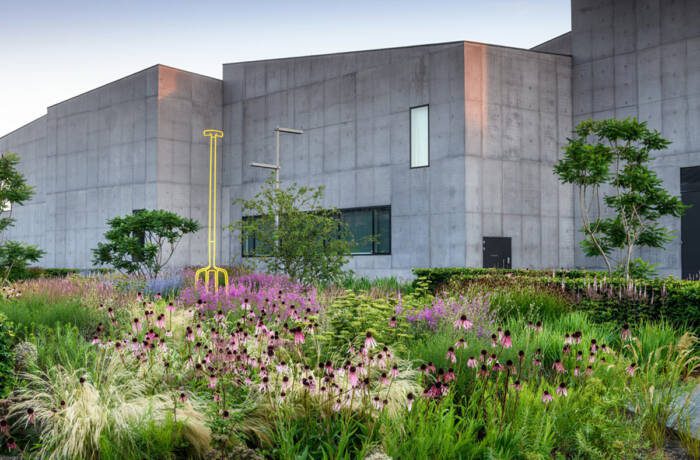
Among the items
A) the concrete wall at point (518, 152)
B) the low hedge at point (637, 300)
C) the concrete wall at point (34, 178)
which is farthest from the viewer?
the concrete wall at point (34, 178)

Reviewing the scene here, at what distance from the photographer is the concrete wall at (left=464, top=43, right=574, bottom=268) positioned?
63.5 feet

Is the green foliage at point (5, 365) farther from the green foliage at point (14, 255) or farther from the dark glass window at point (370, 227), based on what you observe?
the dark glass window at point (370, 227)

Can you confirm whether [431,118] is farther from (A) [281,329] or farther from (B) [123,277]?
(A) [281,329]

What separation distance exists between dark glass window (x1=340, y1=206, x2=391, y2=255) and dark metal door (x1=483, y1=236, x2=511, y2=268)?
3282 millimetres

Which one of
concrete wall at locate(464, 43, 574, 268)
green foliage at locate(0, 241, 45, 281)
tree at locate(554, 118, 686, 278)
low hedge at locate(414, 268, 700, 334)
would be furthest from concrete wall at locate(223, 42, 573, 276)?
green foliage at locate(0, 241, 45, 281)

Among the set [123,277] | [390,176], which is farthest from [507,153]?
[123,277]

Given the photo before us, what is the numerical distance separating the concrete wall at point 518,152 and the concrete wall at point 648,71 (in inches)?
30.3

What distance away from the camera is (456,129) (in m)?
19.5

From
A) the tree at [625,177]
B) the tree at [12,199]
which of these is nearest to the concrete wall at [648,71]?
the tree at [625,177]

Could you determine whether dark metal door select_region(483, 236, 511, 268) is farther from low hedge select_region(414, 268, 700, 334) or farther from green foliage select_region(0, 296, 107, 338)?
green foliage select_region(0, 296, 107, 338)

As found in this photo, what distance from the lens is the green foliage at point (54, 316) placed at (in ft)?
25.6

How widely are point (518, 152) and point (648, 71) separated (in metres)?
4.39

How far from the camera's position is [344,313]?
765 centimetres

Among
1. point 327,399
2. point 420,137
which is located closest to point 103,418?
point 327,399
